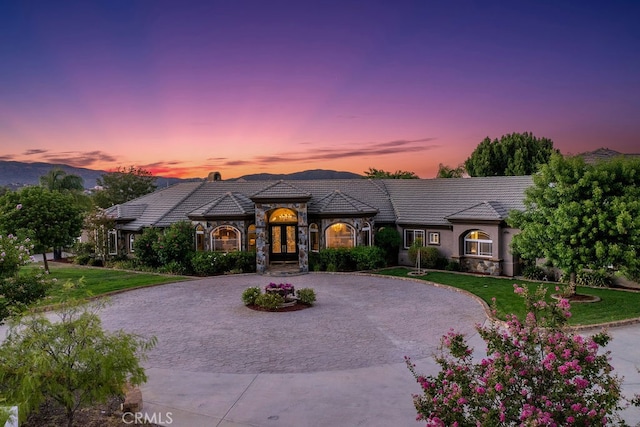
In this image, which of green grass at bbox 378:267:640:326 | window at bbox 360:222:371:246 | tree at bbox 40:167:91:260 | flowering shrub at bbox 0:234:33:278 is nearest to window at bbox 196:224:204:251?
window at bbox 360:222:371:246

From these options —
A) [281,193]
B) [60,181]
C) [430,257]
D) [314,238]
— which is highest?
[60,181]

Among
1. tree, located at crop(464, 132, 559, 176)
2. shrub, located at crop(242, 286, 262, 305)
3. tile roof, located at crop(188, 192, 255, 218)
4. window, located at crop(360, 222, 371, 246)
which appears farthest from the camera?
tree, located at crop(464, 132, 559, 176)

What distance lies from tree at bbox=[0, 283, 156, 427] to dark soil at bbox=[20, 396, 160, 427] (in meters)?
0.58

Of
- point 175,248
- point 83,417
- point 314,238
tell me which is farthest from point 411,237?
point 83,417

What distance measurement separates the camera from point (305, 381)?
10.3m

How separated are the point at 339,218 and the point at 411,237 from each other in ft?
16.0

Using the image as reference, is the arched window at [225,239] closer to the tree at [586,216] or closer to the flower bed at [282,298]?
the flower bed at [282,298]

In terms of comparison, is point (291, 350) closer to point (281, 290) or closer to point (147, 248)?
point (281, 290)

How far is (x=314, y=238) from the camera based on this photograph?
28516 mm

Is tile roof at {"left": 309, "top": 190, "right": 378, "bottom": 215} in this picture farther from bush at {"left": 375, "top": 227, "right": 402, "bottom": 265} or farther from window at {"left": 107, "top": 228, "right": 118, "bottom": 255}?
window at {"left": 107, "top": 228, "right": 118, "bottom": 255}

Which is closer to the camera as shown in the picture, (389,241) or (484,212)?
(484,212)

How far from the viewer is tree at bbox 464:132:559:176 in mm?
47688

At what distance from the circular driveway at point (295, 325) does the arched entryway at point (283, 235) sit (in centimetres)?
672

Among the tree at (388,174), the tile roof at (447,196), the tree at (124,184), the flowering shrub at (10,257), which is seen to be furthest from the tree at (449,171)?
the flowering shrub at (10,257)
